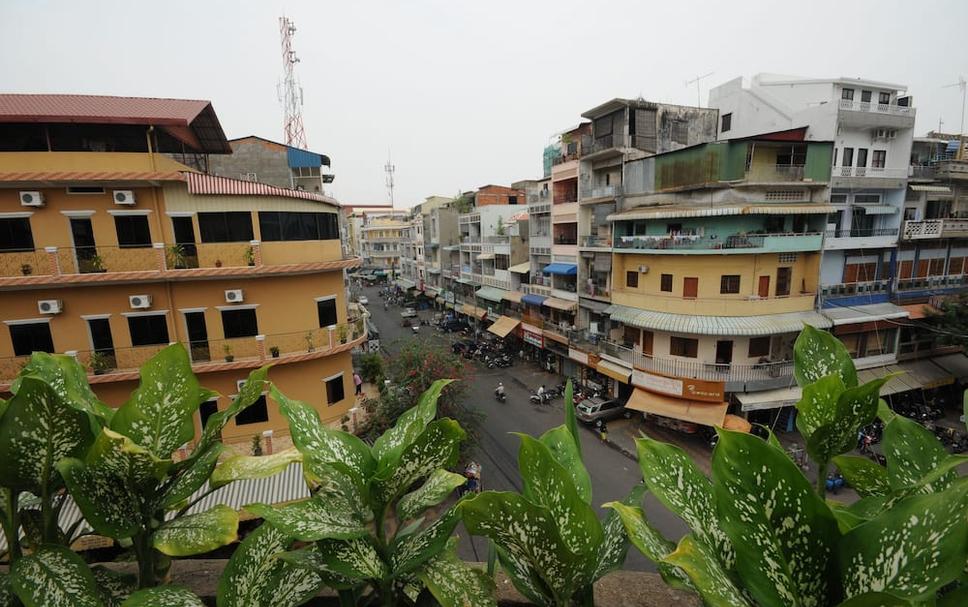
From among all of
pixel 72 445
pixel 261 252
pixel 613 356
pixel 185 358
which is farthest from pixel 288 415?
pixel 613 356

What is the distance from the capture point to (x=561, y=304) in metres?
21.7

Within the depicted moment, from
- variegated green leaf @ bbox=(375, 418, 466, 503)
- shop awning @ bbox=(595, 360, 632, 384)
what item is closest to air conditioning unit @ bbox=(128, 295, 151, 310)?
variegated green leaf @ bbox=(375, 418, 466, 503)

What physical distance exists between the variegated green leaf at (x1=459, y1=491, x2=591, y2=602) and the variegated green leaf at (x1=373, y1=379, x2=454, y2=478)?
1.19 feet

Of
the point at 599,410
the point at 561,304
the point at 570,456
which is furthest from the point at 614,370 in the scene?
the point at 570,456

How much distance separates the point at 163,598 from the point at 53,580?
317 millimetres

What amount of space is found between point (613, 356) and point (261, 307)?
524 inches

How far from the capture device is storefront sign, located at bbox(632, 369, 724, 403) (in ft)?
49.4

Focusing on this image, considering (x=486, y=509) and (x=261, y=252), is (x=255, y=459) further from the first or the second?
(x=261, y=252)

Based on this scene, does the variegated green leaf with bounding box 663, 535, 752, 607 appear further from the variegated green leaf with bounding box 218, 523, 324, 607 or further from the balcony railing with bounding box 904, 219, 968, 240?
the balcony railing with bounding box 904, 219, 968, 240

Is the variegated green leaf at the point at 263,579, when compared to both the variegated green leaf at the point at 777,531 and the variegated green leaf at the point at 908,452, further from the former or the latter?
the variegated green leaf at the point at 908,452

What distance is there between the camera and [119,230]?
420 inches

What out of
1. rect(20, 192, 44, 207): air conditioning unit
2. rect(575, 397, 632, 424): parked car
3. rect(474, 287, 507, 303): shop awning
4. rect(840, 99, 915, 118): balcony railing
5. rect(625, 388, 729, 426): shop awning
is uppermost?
rect(840, 99, 915, 118): balcony railing

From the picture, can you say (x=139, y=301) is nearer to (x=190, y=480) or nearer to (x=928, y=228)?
(x=190, y=480)

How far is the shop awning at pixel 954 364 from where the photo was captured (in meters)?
17.8
